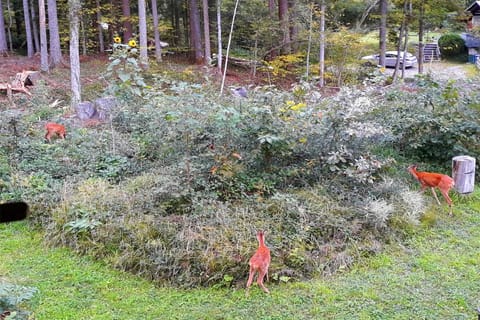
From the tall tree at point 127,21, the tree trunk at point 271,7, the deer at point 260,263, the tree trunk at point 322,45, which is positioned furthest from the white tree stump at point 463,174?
the tall tree at point 127,21

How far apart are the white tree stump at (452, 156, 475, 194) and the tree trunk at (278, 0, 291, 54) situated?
34.3ft

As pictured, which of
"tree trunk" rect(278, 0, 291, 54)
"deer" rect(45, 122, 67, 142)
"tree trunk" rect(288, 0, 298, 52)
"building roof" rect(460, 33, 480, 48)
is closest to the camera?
"deer" rect(45, 122, 67, 142)

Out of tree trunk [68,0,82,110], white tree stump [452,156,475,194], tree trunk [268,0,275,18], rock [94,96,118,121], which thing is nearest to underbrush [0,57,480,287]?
white tree stump [452,156,475,194]

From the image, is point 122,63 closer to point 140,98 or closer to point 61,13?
point 140,98

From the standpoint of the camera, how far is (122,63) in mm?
5832

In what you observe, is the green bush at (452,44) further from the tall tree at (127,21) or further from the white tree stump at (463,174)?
the white tree stump at (463,174)

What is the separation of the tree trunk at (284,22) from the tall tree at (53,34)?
7324mm

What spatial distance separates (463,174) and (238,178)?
9.20ft

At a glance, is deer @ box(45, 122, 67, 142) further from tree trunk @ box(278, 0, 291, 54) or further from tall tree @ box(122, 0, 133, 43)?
tree trunk @ box(278, 0, 291, 54)

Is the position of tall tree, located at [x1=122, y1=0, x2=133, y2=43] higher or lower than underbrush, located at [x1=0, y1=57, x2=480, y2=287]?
higher

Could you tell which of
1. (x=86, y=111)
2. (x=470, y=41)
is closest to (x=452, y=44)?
(x=470, y=41)

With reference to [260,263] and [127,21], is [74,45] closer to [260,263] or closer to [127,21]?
[127,21]

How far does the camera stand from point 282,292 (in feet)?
11.6

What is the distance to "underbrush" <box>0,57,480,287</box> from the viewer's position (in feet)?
12.9
